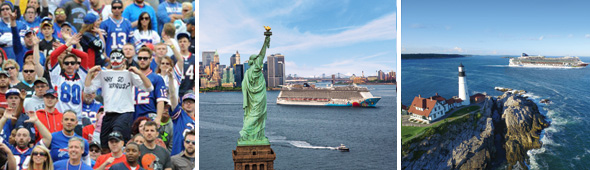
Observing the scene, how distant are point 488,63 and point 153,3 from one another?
3.72 meters

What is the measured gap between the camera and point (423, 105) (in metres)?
5.46

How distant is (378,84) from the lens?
1027cm

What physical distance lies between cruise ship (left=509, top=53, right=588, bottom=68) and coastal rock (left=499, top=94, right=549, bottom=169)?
16.2 inches

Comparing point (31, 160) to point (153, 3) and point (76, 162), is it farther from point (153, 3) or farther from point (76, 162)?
point (153, 3)

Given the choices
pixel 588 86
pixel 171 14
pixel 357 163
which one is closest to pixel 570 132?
pixel 588 86

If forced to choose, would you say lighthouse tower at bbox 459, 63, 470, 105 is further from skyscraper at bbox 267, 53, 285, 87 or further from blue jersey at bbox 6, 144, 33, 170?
skyscraper at bbox 267, 53, 285, 87

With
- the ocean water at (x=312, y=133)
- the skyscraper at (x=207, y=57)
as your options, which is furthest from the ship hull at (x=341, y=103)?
the skyscraper at (x=207, y=57)

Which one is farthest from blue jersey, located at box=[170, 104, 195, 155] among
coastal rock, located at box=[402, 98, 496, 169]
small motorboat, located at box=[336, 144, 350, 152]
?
small motorboat, located at box=[336, 144, 350, 152]

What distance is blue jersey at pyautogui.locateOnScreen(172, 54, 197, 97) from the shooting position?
15.2 ft

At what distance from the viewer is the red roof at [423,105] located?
17.8ft

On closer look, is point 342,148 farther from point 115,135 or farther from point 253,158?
point 115,135

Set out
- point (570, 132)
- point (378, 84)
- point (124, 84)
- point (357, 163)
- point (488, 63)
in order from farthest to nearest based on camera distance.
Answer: point (357, 163) < point (378, 84) < point (488, 63) < point (570, 132) < point (124, 84)

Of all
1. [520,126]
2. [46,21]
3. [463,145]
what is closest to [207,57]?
[46,21]

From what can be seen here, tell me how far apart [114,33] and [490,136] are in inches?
162
